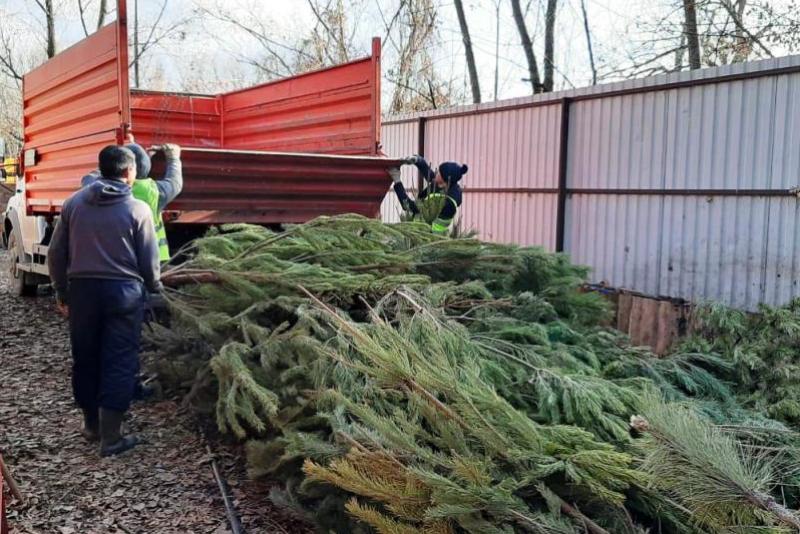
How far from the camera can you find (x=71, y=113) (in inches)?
266

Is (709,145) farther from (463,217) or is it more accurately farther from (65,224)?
(65,224)

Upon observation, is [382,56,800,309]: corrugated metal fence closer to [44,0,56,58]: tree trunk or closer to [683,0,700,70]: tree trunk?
[683,0,700,70]: tree trunk

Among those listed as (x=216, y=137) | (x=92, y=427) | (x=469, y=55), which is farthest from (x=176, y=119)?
(x=469, y=55)

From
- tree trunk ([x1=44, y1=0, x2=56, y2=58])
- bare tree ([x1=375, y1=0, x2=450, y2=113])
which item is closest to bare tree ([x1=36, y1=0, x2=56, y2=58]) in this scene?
tree trunk ([x1=44, y1=0, x2=56, y2=58])

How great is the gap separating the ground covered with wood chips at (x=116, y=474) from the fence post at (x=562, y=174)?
4.97m

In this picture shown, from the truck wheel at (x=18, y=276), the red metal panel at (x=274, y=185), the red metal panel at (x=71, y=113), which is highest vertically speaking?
the red metal panel at (x=71, y=113)

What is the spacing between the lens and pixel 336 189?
6.35 m

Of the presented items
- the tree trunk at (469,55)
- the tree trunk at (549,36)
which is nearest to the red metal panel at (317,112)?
the tree trunk at (549,36)

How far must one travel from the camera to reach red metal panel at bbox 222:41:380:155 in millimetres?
6434

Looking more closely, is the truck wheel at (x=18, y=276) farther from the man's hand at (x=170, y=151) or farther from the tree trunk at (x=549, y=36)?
the tree trunk at (x=549, y=36)

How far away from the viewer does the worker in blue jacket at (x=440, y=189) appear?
648 cm

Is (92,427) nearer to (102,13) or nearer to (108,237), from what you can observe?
(108,237)

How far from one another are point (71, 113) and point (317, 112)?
2291 millimetres

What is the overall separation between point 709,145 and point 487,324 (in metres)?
3.85
